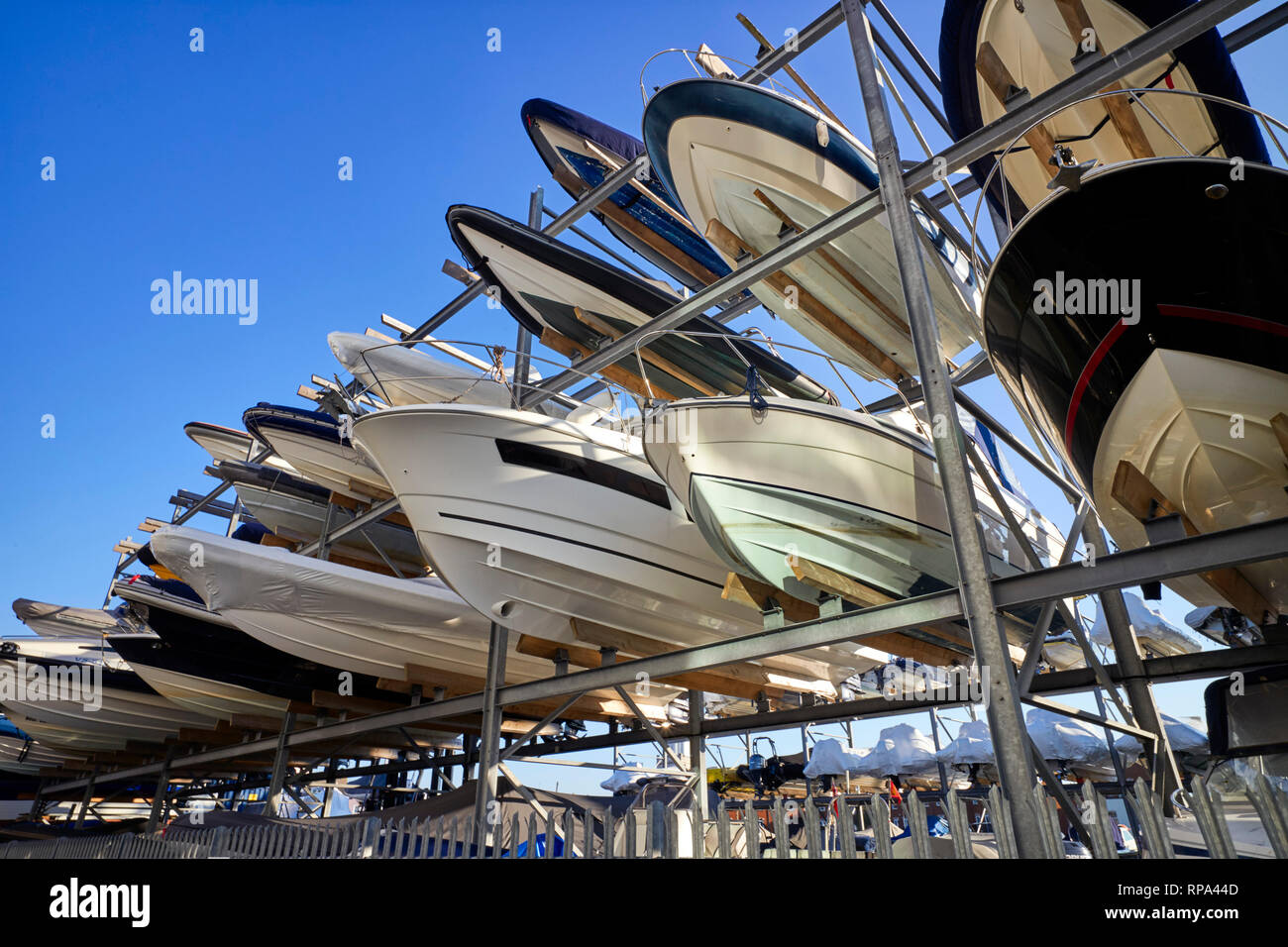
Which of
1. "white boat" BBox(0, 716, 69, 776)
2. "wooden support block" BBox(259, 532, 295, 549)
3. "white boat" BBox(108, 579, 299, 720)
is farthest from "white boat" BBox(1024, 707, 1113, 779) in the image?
"white boat" BBox(0, 716, 69, 776)

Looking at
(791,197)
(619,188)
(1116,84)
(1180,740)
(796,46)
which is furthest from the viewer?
(1180,740)

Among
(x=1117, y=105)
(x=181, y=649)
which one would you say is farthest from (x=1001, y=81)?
(x=181, y=649)

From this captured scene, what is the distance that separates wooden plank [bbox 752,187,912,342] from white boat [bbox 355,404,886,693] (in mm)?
1895

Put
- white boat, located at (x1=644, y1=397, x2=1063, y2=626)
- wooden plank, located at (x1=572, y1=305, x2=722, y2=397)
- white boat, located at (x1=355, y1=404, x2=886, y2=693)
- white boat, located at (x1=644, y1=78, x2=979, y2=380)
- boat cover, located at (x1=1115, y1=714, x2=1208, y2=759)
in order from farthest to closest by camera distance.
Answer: boat cover, located at (x1=1115, y1=714, x2=1208, y2=759) < wooden plank, located at (x1=572, y1=305, x2=722, y2=397) < white boat, located at (x1=355, y1=404, x2=886, y2=693) < white boat, located at (x1=644, y1=78, x2=979, y2=380) < white boat, located at (x1=644, y1=397, x2=1063, y2=626)

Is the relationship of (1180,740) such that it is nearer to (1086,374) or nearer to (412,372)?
(1086,374)

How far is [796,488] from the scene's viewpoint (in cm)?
409

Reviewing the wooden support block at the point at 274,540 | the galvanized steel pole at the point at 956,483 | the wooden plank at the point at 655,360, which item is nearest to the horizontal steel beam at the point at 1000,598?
the galvanized steel pole at the point at 956,483

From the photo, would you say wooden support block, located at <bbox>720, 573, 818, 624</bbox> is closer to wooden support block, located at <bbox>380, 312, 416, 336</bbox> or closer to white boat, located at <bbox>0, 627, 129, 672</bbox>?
wooden support block, located at <bbox>380, 312, 416, 336</bbox>

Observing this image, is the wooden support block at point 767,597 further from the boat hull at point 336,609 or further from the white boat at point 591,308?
the boat hull at point 336,609

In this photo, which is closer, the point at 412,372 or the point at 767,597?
the point at 767,597

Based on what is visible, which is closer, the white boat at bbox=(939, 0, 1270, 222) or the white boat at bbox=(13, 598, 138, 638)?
the white boat at bbox=(939, 0, 1270, 222)

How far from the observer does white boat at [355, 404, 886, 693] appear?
494 centimetres

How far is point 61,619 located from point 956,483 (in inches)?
691
